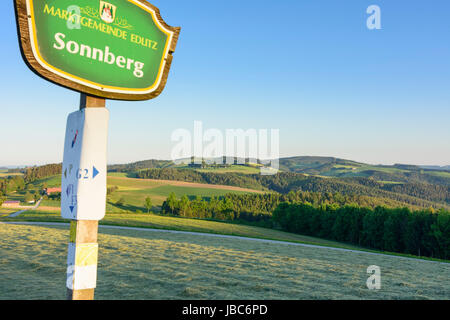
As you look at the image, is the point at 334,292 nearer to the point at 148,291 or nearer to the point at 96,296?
the point at 148,291

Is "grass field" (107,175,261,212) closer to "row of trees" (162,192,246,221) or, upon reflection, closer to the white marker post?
"row of trees" (162,192,246,221)

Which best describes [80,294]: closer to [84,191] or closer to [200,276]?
[84,191]

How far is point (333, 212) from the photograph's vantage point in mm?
75312

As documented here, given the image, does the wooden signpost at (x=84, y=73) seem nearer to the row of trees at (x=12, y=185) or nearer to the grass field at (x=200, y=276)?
the grass field at (x=200, y=276)

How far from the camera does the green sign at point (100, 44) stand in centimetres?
394

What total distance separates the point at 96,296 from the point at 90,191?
124 inches

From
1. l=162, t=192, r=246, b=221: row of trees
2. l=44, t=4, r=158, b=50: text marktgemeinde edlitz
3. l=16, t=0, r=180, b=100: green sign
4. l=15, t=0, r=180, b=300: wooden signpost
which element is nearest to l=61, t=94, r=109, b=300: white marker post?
l=15, t=0, r=180, b=300: wooden signpost

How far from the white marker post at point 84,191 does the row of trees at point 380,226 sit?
65.3 m

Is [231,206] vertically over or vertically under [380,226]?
over

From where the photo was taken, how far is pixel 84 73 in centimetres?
433

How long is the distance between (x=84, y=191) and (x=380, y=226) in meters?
72.5

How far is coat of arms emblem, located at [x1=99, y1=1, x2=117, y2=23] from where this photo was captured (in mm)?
4438

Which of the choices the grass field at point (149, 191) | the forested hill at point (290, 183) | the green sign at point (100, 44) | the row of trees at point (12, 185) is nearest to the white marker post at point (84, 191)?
the green sign at point (100, 44)

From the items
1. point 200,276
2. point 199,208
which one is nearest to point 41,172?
point 199,208
